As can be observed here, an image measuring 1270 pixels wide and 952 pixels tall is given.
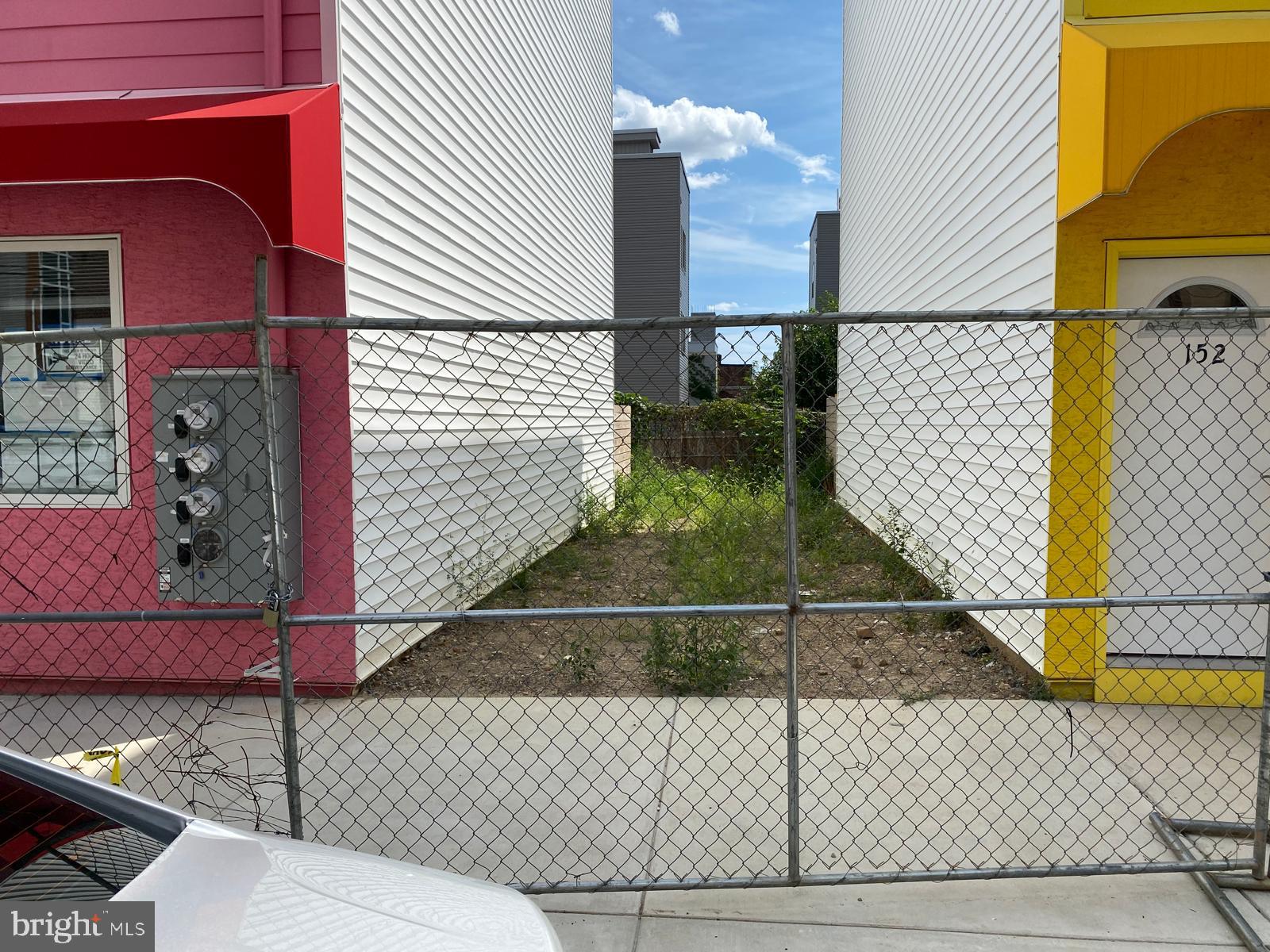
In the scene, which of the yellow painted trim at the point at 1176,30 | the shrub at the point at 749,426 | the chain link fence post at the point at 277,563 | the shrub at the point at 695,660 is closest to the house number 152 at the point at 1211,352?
Answer: the yellow painted trim at the point at 1176,30

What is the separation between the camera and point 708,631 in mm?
5785

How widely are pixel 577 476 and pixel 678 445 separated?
2.36 meters

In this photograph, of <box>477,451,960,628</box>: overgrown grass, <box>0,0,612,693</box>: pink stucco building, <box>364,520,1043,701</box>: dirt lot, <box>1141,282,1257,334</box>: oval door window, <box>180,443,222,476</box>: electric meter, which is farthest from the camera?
<box>477,451,960,628</box>: overgrown grass

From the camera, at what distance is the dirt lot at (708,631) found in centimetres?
567

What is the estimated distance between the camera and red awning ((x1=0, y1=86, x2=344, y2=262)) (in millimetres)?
4371

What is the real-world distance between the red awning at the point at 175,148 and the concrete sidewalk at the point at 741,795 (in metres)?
2.43

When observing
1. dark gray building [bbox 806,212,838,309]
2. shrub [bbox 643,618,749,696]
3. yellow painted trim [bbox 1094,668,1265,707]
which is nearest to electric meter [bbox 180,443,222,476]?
shrub [bbox 643,618,749,696]

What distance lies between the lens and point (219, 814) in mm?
3844

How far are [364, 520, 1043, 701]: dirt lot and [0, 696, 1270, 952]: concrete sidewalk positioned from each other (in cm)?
29

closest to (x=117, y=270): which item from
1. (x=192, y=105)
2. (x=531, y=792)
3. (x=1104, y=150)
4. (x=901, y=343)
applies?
(x=192, y=105)

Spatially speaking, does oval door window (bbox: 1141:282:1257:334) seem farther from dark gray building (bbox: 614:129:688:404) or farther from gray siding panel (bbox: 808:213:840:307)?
gray siding panel (bbox: 808:213:840:307)

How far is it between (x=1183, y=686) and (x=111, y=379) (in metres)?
6.22

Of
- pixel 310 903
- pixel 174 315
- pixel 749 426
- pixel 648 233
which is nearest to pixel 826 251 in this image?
pixel 648 233

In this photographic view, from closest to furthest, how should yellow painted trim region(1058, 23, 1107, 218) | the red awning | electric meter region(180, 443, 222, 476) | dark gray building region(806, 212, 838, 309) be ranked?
yellow painted trim region(1058, 23, 1107, 218)
the red awning
electric meter region(180, 443, 222, 476)
dark gray building region(806, 212, 838, 309)
